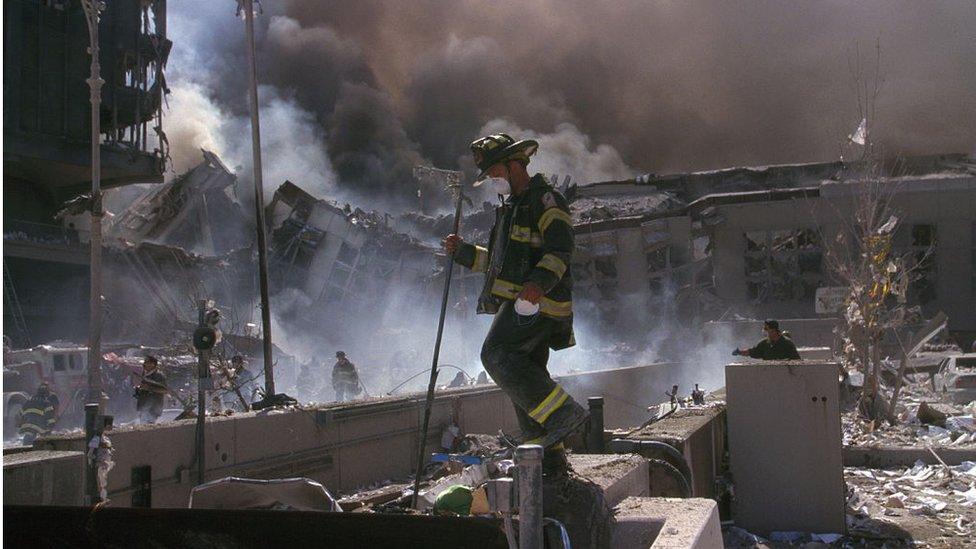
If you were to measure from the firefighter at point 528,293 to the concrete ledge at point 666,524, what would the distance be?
0.39 m

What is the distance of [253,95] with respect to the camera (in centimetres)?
1334

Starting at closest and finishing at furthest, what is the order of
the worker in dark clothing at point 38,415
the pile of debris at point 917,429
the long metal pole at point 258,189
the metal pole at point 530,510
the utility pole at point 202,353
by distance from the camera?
1. the metal pole at point 530,510
2. the utility pole at point 202,353
3. the pile of debris at point 917,429
4. the long metal pole at point 258,189
5. the worker in dark clothing at point 38,415

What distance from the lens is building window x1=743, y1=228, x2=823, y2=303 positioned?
98.6 ft

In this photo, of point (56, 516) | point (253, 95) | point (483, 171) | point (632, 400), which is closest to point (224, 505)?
point (56, 516)

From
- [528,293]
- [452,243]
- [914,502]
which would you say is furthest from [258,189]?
[528,293]

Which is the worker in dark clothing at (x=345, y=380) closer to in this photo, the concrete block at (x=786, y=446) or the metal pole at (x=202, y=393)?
the concrete block at (x=786, y=446)

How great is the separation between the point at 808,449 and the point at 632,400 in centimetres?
1039

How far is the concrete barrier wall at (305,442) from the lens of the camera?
6.02 meters

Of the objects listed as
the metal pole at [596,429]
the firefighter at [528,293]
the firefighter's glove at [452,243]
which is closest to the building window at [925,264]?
the metal pole at [596,429]

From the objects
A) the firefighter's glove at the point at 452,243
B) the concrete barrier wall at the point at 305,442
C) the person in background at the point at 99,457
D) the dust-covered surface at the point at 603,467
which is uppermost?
the firefighter's glove at the point at 452,243

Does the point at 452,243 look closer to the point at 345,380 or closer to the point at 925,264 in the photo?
the point at 345,380

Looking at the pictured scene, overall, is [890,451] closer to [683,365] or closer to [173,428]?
[173,428]

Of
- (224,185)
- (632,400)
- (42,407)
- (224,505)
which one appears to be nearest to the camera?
(224,505)

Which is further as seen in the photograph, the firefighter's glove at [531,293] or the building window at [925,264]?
the building window at [925,264]
